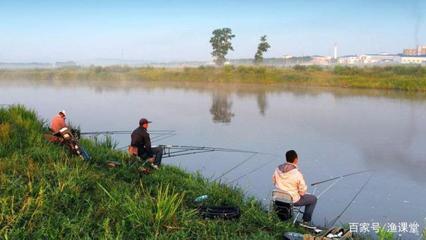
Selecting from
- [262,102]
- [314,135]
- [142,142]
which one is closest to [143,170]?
[142,142]

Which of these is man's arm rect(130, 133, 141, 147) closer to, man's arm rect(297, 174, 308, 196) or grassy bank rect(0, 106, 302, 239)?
grassy bank rect(0, 106, 302, 239)

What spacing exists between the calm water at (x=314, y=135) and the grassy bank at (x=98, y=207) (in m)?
1.62

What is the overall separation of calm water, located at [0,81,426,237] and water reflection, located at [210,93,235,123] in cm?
4

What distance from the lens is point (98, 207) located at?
16.0 feet

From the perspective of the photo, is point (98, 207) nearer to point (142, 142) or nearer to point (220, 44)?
point (142, 142)

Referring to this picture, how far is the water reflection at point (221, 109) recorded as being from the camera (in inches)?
710

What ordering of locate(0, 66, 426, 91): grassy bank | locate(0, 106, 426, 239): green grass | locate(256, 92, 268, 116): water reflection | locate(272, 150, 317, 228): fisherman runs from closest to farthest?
locate(0, 106, 426, 239): green grass → locate(272, 150, 317, 228): fisherman → locate(256, 92, 268, 116): water reflection → locate(0, 66, 426, 91): grassy bank

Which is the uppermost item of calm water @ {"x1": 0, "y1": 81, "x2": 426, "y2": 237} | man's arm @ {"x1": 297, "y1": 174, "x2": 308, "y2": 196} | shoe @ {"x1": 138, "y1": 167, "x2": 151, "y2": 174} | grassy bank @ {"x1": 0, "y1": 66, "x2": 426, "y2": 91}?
grassy bank @ {"x1": 0, "y1": 66, "x2": 426, "y2": 91}

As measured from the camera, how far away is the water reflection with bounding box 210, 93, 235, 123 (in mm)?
18031

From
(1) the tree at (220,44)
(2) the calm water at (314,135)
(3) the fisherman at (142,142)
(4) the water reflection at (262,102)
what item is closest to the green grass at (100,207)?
(3) the fisherman at (142,142)

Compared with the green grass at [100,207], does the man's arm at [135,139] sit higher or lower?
higher

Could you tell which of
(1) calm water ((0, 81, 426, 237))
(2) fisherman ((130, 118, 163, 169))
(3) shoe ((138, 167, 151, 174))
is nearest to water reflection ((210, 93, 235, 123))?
(1) calm water ((0, 81, 426, 237))

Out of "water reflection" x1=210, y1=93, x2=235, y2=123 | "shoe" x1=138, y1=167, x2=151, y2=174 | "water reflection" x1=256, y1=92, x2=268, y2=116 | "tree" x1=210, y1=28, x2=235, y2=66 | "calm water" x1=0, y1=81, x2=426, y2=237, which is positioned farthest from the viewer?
"tree" x1=210, y1=28, x2=235, y2=66

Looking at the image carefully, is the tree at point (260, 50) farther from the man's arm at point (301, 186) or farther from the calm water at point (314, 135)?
the man's arm at point (301, 186)
